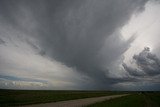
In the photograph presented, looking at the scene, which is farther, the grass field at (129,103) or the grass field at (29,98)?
the grass field at (29,98)

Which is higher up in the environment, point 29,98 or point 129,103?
point 29,98

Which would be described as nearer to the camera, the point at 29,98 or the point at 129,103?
the point at 129,103

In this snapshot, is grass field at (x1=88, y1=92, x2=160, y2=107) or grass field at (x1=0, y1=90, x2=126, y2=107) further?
grass field at (x1=0, y1=90, x2=126, y2=107)
